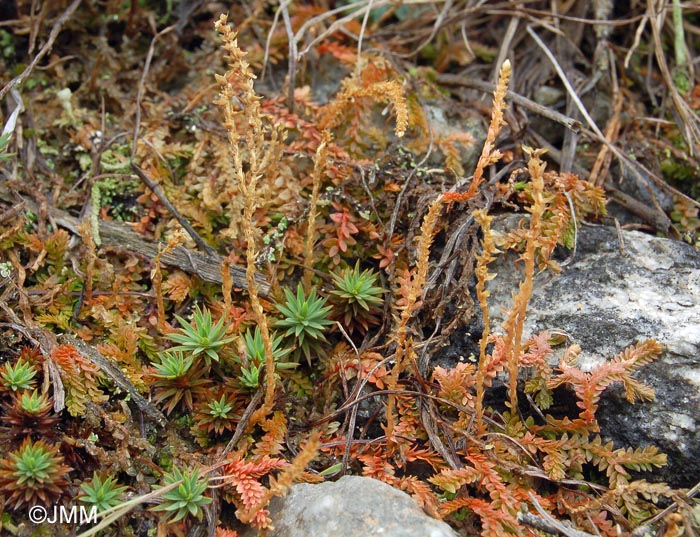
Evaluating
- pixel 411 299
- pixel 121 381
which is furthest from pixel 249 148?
pixel 121 381

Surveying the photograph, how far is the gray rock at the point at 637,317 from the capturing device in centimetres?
266

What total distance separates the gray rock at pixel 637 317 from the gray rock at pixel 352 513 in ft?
3.16

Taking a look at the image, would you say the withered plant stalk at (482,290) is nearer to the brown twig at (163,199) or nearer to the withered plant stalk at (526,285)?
the withered plant stalk at (526,285)

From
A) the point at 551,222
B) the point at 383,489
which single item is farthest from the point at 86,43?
the point at 383,489

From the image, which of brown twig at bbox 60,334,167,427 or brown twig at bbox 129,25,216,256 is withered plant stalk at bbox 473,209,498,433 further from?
brown twig at bbox 129,25,216,256

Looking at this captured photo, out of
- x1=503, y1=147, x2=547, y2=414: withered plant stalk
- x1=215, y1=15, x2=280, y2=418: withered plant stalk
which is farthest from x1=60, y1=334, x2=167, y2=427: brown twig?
x1=503, y1=147, x2=547, y2=414: withered plant stalk

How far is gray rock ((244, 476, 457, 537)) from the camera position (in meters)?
2.23

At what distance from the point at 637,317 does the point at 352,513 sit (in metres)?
1.58

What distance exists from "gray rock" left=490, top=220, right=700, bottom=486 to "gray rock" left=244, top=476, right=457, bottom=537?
962 millimetres

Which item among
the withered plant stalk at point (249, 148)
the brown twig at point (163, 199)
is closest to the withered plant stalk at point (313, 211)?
the withered plant stalk at point (249, 148)

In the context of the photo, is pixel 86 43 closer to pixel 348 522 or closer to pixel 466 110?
pixel 466 110

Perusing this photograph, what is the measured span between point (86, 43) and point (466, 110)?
96.4 inches

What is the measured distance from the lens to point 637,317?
292cm

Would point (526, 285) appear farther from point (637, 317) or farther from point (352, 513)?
point (352, 513)
